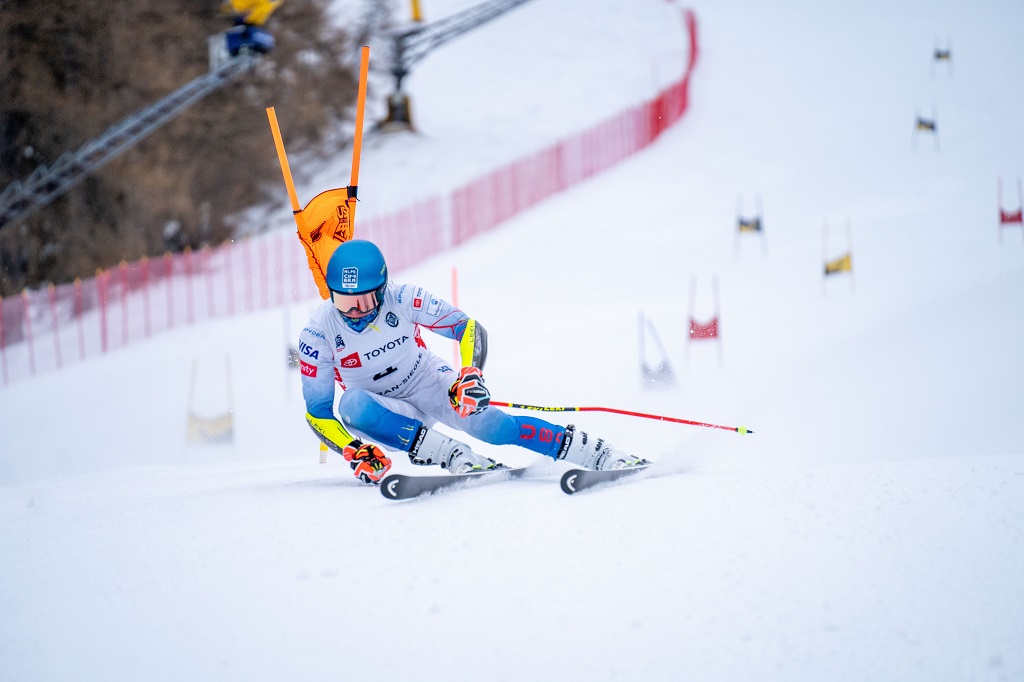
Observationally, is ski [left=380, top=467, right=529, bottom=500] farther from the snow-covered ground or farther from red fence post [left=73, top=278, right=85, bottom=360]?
red fence post [left=73, top=278, right=85, bottom=360]

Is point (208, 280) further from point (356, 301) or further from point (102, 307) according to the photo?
point (356, 301)

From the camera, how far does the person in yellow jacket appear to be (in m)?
14.8

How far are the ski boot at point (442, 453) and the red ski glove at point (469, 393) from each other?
0.36 m

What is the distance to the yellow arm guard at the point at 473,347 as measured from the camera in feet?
15.5

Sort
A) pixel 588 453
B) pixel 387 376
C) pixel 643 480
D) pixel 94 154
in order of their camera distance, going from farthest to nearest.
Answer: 1. pixel 94 154
2. pixel 387 376
3. pixel 588 453
4. pixel 643 480

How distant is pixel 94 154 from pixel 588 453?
18491 millimetres

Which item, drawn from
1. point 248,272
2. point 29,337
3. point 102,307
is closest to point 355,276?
point 29,337

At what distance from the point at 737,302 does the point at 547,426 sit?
8983 millimetres

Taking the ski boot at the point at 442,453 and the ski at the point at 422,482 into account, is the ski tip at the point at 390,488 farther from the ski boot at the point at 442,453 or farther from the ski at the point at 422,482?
the ski boot at the point at 442,453

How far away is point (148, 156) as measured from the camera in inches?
830

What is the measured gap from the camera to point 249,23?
15367 millimetres

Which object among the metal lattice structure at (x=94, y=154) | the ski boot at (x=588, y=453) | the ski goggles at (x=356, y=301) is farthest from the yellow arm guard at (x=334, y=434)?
the metal lattice structure at (x=94, y=154)

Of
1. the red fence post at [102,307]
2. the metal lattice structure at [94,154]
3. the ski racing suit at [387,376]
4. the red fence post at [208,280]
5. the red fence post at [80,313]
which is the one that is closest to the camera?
the ski racing suit at [387,376]

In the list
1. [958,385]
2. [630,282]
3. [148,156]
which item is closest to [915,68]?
[630,282]
